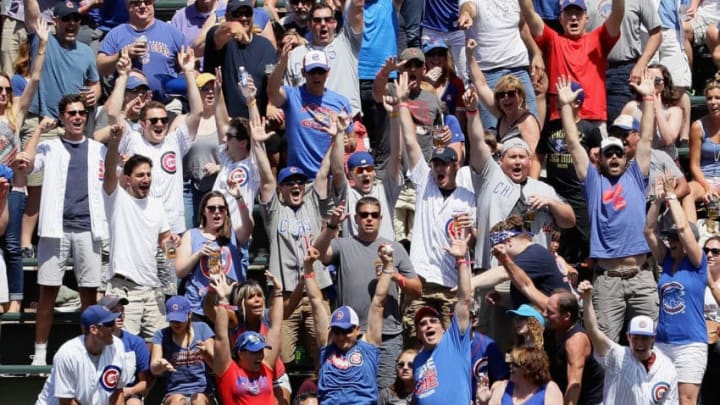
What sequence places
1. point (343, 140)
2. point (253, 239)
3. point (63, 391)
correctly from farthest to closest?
point (253, 239), point (343, 140), point (63, 391)

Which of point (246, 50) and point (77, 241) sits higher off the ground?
point (246, 50)

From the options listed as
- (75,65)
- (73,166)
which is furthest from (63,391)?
(75,65)

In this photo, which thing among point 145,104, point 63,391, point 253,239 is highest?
point 145,104

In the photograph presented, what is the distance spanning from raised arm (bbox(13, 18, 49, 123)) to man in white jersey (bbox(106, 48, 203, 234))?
0.74 meters

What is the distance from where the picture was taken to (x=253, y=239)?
15.7 metres

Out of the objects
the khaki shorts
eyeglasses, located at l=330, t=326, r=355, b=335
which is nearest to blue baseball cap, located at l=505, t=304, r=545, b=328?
eyeglasses, located at l=330, t=326, r=355, b=335

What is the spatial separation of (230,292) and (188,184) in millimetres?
1877

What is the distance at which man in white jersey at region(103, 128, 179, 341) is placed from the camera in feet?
46.7

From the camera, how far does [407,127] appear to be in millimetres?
14406

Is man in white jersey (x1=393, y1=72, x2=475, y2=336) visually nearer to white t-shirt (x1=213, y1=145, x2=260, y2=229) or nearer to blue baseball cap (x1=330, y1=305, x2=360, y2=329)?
blue baseball cap (x1=330, y1=305, x2=360, y2=329)

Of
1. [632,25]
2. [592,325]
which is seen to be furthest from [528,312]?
[632,25]

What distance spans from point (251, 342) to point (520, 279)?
214 cm

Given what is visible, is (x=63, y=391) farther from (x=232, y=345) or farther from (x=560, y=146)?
(x=560, y=146)

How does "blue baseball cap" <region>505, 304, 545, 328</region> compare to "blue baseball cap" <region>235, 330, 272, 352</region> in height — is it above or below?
above
